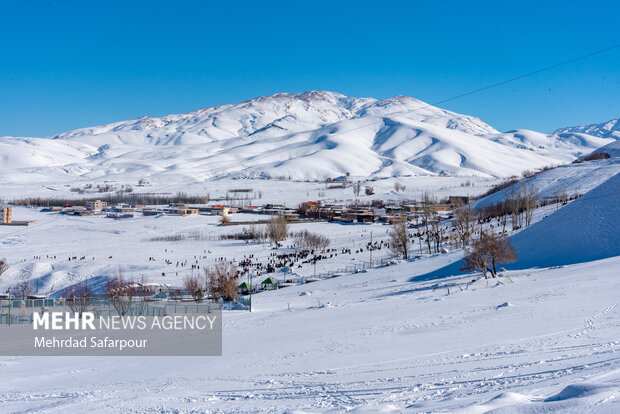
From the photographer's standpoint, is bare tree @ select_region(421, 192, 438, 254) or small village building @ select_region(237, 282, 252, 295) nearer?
small village building @ select_region(237, 282, 252, 295)

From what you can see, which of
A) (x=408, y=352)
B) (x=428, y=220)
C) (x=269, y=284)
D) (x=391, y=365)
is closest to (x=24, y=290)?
(x=269, y=284)

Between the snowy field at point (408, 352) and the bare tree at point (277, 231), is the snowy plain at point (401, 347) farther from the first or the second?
the bare tree at point (277, 231)

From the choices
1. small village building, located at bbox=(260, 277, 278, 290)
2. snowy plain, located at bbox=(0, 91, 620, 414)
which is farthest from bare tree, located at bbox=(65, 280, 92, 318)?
small village building, located at bbox=(260, 277, 278, 290)

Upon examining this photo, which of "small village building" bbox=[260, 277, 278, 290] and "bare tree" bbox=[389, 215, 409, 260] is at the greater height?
"bare tree" bbox=[389, 215, 409, 260]

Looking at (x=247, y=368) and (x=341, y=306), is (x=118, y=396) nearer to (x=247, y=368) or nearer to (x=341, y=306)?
(x=247, y=368)

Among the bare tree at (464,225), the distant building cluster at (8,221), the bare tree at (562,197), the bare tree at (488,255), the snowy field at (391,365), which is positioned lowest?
the snowy field at (391,365)

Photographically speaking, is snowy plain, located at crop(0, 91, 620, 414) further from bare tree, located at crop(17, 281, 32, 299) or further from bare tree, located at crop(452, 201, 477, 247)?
bare tree, located at crop(452, 201, 477, 247)

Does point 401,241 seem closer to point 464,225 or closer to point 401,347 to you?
point 464,225

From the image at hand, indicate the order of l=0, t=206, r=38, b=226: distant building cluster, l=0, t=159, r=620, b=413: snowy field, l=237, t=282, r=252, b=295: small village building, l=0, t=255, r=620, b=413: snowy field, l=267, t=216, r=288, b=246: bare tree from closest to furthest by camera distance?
l=0, t=255, r=620, b=413: snowy field < l=0, t=159, r=620, b=413: snowy field < l=237, t=282, r=252, b=295: small village building < l=267, t=216, r=288, b=246: bare tree < l=0, t=206, r=38, b=226: distant building cluster

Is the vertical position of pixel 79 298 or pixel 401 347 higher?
pixel 79 298

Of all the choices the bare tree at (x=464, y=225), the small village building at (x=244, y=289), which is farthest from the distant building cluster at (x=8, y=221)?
the bare tree at (x=464, y=225)

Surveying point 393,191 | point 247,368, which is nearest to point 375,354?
point 247,368

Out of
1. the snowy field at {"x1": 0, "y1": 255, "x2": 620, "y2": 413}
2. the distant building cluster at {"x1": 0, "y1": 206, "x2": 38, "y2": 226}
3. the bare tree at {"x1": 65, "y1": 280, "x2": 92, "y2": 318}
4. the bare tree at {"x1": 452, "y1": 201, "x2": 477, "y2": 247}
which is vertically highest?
the distant building cluster at {"x1": 0, "y1": 206, "x2": 38, "y2": 226}

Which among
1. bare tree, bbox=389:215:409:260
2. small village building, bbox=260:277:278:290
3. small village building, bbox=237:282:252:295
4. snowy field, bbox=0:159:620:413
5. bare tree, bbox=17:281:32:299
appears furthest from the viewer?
bare tree, bbox=389:215:409:260
